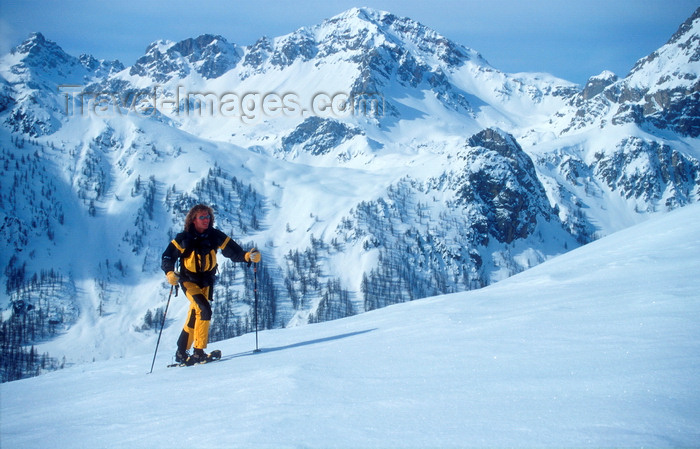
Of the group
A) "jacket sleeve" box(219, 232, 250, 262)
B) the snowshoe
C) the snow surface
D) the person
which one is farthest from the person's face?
the snow surface

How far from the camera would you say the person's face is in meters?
8.58

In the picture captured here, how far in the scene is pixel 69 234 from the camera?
166125mm

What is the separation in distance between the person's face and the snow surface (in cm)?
255

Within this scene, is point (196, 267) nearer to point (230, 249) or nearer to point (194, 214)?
point (230, 249)

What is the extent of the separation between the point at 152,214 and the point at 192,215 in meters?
183

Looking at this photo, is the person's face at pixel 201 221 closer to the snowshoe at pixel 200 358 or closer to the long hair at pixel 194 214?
the long hair at pixel 194 214

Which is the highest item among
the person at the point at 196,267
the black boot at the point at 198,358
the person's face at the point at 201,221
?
the person's face at the point at 201,221

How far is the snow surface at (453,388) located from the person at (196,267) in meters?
0.87

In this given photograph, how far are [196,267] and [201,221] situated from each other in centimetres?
86

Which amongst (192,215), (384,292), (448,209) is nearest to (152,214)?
(384,292)

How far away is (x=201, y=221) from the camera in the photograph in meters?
8.58

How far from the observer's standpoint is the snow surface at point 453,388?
10.2 feet

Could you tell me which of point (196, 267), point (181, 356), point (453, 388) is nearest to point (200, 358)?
point (181, 356)

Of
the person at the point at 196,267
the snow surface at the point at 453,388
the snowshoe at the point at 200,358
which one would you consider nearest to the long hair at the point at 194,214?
the person at the point at 196,267
